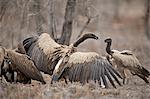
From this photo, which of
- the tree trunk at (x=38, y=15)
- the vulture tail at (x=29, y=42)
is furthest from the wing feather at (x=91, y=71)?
the tree trunk at (x=38, y=15)

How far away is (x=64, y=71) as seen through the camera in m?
12.5

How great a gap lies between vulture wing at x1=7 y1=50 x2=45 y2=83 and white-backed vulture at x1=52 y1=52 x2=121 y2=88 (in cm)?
77

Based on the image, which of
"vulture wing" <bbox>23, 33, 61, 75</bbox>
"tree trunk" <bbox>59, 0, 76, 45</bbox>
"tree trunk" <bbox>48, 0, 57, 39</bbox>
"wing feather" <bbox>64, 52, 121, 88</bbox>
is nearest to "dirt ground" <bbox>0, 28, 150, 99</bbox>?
"wing feather" <bbox>64, 52, 121, 88</bbox>

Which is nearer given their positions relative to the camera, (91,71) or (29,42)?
(91,71)

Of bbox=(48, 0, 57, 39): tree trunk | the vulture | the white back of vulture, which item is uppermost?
bbox=(48, 0, 57, 39): tree trunk

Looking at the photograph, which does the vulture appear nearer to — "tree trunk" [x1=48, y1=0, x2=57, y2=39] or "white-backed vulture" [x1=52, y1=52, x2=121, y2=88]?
"white-backed vulture" [x1=52, y1=52, x2=121, y2=88]

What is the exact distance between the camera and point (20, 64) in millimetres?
11820

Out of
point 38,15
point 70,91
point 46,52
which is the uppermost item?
point 38,15

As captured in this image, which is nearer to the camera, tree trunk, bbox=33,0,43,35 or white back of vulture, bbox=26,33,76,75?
white back of vulture, bbox=26,33,76,75

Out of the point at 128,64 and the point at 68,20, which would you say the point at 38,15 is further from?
the point at 128,64

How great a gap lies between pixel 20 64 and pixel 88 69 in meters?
1.57

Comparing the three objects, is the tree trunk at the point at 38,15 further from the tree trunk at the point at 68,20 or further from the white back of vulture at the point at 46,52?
the white back of vulture at the point at 46,52

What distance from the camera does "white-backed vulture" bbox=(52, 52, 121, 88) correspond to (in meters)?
12.0

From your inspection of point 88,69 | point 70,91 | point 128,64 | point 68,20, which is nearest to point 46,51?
point 88,69
